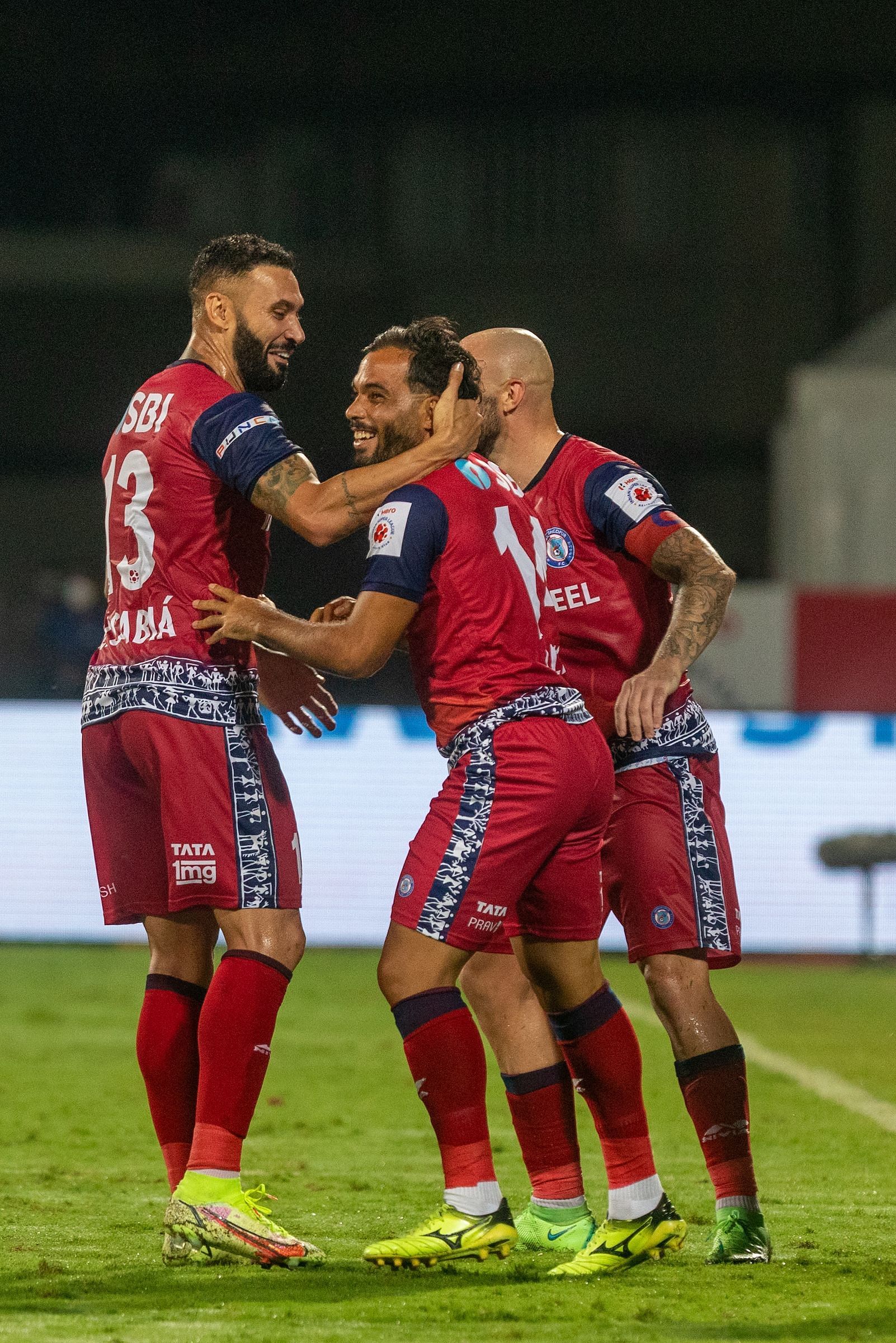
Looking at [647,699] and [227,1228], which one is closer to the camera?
[227,1228]

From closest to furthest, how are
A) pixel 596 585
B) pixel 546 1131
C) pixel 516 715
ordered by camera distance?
pixel 516 715
pixel 546 1131
pixel 596 585

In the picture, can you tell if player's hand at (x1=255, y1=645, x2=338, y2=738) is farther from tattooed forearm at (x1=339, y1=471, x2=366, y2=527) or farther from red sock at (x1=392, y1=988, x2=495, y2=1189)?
red sock at (x1=392, y1=988, x2=495, y2=1189)

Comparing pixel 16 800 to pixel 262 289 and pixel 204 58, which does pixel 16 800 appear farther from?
pixel 204 58

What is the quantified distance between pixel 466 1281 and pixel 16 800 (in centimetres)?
691

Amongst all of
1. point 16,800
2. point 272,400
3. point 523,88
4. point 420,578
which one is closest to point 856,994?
point 16,800

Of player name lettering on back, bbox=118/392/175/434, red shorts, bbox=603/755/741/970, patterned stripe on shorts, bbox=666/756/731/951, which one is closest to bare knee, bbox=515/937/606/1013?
red shorts, bbox=603/755/741/970

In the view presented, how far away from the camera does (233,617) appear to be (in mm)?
3455

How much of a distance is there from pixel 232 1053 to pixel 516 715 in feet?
2.91

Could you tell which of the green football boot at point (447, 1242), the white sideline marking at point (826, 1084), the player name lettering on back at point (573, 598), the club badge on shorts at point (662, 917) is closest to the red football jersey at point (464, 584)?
the player name lettering on back at point (573, 598)

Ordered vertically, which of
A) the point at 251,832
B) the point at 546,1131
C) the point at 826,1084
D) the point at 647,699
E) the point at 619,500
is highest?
the point at 619,500

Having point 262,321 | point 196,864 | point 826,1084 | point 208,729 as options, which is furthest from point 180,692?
point 826,1084

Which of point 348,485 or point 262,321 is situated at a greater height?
point 262,321

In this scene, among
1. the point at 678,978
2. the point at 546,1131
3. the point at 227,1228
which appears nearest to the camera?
the point at 227,1228

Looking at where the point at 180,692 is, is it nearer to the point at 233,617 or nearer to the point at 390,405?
the point at 233,617
